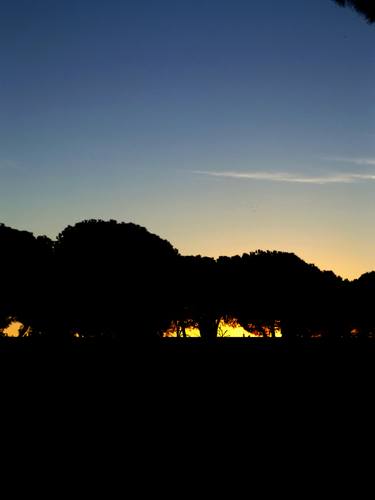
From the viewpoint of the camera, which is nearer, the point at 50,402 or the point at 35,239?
the point at 50,402

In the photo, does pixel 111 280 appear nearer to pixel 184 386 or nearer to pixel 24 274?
pixel 24 274

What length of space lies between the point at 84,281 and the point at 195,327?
23327mm

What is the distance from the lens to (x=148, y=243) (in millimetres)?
47938

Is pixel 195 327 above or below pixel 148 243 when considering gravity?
below

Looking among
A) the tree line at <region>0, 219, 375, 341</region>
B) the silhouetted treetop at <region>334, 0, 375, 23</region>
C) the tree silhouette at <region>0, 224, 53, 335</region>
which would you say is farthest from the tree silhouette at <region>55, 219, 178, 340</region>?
the silhouetted treetop at <region>334, 0, 375, 23</region>

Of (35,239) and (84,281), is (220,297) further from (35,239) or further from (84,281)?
(35,239)

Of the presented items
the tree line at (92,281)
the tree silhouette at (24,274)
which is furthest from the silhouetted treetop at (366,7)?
the tree silhouette at (24,274)

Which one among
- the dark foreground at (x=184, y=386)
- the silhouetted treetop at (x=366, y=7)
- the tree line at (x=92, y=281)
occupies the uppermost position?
the silhouetted treetop at (x=366, y=7)

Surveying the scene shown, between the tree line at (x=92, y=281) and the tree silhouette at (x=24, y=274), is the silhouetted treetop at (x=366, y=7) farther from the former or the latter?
the tree silhouette at (x=24, y=274)

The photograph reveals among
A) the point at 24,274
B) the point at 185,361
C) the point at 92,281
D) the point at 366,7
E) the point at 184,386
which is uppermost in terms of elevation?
the point at 366,7

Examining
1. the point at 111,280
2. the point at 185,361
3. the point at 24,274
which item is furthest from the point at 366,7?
the point at 24,274

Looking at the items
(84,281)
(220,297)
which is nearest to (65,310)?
(84,281)

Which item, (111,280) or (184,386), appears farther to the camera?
(111,280)

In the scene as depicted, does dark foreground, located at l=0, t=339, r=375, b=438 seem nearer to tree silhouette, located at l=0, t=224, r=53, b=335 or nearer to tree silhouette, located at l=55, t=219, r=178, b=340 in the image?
tree silhouette, located at l=55, t=219, r=178, b=340
